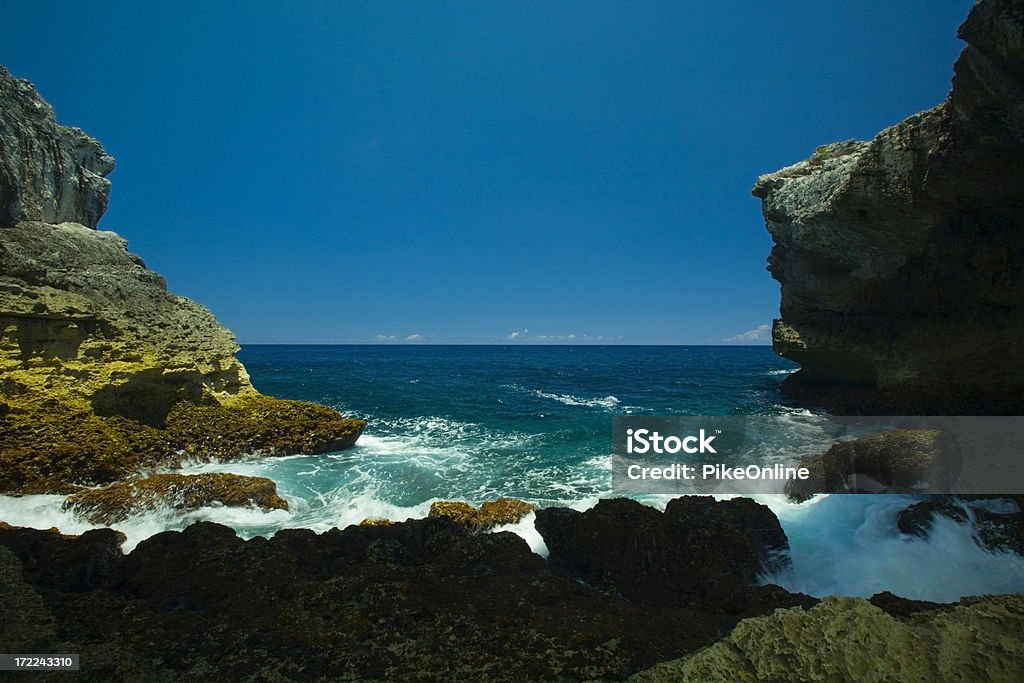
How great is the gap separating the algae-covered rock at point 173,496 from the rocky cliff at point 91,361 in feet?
9.36

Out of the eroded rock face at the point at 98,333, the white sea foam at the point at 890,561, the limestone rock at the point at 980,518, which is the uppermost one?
the eroded rock face at the point at 98,333

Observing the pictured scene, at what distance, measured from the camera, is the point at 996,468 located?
11.6 meters

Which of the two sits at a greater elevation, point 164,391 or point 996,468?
point 164,391

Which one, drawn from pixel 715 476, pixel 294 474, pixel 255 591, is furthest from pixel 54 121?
pixel 715 476

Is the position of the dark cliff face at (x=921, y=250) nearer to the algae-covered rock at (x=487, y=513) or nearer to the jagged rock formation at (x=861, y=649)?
the jagged rock formation at (x=861, y=649)

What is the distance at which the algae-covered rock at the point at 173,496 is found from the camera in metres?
11.0

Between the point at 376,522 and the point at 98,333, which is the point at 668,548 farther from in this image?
the point at 98,333

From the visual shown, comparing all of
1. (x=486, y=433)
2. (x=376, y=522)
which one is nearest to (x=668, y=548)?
(x=376, y=522)

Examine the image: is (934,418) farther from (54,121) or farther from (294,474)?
(54,121)

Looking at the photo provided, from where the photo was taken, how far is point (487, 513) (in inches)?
412

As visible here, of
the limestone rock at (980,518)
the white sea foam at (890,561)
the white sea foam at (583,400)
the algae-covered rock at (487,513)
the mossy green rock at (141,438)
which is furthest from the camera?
the white sea foam at (583,400)

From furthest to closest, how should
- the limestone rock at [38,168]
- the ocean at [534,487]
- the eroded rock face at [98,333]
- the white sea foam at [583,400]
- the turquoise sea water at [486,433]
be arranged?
the white sea foam at [583,400], the limestone rock at [38,168], the eroded rock face at [98,333], the turquoise sea water at [486,433], the ocean at [534,487]

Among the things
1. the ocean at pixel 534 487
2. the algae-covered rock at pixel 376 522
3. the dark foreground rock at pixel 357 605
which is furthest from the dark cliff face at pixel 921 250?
the algae-covered rock at pixel 376 522

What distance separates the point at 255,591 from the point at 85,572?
2.36 metres
